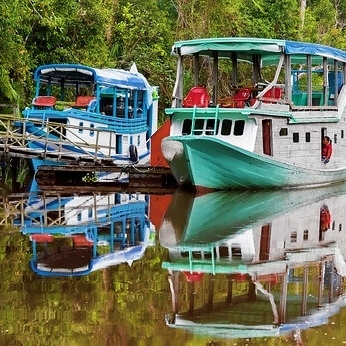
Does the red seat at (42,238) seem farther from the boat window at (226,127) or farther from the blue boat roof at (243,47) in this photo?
the blue boat roof at (243,47)

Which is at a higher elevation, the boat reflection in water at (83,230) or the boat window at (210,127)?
the boat window at (210,127)

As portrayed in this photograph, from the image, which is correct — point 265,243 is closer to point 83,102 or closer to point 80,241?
point 80,241

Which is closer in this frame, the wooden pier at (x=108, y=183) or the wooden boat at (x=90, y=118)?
the wooden pier at (x=108, y=183)

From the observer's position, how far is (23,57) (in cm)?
2747

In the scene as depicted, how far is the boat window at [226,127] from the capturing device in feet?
69.5

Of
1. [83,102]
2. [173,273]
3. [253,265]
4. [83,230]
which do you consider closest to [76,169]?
[83,102]

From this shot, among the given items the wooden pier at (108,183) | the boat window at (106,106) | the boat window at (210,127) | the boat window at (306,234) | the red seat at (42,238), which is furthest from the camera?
the boat window at (106,106)

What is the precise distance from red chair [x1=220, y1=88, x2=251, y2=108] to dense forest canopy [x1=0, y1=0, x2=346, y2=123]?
6507 millimetres

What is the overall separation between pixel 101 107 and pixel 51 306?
1675cm

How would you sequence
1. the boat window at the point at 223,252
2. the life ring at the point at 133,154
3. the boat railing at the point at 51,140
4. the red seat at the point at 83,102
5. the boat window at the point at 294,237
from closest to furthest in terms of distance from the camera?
the boat window at the point at 223,252, the boat window at the point at 294,237, the boat railing at the point at 51,140, the red seat at the point at 83,102, the life ring at the point at 133,154

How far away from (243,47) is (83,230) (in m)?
7.32

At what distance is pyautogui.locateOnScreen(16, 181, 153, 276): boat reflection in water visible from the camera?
12789mm

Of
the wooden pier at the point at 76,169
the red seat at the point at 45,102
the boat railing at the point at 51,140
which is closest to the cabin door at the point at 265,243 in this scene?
the wooden pier at the point at 76,169

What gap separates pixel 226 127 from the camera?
21.2 metres
